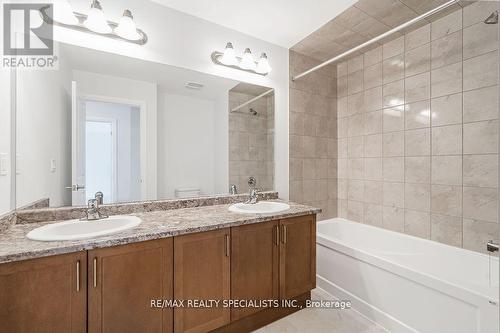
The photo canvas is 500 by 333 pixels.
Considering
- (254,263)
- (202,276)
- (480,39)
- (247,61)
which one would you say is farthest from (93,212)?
(480,39)

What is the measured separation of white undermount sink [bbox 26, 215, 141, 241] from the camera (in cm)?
112

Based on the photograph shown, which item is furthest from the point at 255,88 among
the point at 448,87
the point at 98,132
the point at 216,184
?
the point at 448,87

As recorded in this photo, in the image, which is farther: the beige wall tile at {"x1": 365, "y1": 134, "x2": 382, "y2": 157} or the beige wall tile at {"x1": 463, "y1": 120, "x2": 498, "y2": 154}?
the beige wall tile at {"x1": 365, "y1": 134, "x2": 382, "y2": 157}

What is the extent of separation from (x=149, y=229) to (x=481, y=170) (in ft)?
8.09

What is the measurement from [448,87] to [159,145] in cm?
249

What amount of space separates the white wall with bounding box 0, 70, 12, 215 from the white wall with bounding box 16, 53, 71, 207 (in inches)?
2.5

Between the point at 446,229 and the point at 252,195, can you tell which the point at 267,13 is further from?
the point at 446,229

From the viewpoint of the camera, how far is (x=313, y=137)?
8.87ft

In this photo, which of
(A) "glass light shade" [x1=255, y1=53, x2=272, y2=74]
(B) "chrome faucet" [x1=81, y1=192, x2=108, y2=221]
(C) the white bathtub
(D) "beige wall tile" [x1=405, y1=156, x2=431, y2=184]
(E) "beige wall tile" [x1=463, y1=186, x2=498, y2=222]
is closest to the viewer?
(C) the white bathtub

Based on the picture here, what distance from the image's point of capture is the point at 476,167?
6.00 ft

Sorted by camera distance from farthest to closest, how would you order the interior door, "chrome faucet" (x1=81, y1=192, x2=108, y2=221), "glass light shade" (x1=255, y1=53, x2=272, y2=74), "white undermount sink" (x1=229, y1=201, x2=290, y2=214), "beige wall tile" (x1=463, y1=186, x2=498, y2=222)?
"glass light shade" (x1=255, y1=53, x2=272, y2=74) < "white undermount sink" (x1=229, y1=201, x2=290, y2=214) < "beige wall tile" (x1=463, y1=186, x2=498, y2=222) < the interior door < "chrome faucet" (x1=81, y1=192, x2=108, y2=221)

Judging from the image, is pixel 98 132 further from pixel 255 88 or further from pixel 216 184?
pixel 255 88

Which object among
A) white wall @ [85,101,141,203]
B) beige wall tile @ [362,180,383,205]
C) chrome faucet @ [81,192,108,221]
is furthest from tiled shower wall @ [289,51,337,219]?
chrome faucet @ [81,192,108,221]

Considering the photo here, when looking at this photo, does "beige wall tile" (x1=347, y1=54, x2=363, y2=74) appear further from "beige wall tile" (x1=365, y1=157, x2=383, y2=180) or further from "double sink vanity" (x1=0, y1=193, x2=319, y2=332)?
"double sink vanity" (x1=0, y1=193, x2=319, y2=332)
